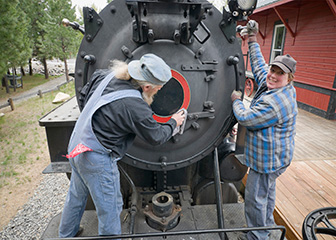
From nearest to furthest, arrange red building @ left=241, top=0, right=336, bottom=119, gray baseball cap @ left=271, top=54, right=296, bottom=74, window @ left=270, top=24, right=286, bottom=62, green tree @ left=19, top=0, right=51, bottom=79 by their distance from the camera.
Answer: gray baseball cap @ left=271, top=54, right=296, bottom=74 → red building @ left=241, top=0, right=336, bottom=119 → window @ left=270, top=24, right=286, bottom=62 → green tree @ left=19, top=0, right=51, bottom=79

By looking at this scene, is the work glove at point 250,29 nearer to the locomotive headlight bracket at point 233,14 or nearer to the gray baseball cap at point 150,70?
the locomotive headlight bracket at point 233,14

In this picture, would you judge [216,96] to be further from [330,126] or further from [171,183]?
[330,126]

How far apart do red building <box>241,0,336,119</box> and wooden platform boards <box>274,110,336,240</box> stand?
59.7 inches

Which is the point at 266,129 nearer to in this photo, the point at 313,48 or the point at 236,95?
the point at 236,95

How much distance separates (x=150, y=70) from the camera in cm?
136

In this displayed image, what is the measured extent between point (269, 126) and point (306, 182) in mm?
1869

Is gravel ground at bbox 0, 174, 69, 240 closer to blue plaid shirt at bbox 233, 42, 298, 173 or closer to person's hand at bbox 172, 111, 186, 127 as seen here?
person's hand at bbox 172, 111, 186, 127

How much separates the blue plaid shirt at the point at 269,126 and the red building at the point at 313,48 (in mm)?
4889

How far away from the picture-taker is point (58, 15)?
1470 cm

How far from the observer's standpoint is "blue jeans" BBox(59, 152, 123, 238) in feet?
4.97

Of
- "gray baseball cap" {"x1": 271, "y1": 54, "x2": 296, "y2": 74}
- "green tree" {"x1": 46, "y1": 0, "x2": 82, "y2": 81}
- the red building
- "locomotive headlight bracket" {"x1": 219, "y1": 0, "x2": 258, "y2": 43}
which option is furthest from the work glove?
"green tree" {"x1": 46, "y1": 0, "x2": 82, "y2": 81}

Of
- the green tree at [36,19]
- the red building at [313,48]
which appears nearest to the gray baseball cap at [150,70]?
the red building at [313,48]

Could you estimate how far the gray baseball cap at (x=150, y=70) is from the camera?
4.50 ft

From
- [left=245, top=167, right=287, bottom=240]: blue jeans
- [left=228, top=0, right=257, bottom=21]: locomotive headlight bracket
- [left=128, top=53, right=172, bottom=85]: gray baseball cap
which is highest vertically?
[left=228, top=0, right=257, bottom=21]: locomotive headlight bracket
